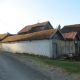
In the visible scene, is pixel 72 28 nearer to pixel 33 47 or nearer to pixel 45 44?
pixel 33 47

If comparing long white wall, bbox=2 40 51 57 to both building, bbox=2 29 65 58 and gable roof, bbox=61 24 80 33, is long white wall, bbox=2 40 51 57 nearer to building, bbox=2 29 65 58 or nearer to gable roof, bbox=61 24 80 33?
building, bbox=2 29 65 58

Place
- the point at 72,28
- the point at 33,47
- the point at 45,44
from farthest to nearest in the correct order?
1. the point at 72,28
2. the point at 33,47
3. the point at 45,44

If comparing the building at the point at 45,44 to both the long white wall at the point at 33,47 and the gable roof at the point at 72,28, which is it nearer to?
the long white wall at the point at 33,47

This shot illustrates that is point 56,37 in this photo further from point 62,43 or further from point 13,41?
point 13,41

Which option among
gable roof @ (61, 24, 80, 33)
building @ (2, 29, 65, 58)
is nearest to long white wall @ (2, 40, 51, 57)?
building @ (2, 29, 65, 58)

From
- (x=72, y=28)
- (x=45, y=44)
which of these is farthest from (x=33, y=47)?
(x=72, y=28)

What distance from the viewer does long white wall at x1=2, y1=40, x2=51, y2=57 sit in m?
26.7

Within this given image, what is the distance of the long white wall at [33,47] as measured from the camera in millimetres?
26741

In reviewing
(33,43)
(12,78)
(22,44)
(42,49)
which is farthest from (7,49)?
(12,78)

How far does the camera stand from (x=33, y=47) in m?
30.1

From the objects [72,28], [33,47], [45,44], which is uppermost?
[72,28]

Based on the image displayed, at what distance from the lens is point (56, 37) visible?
28.2 m

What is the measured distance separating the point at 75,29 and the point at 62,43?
18.0 metres

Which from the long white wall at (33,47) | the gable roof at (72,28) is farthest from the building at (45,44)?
the gable roof at (72,28)
